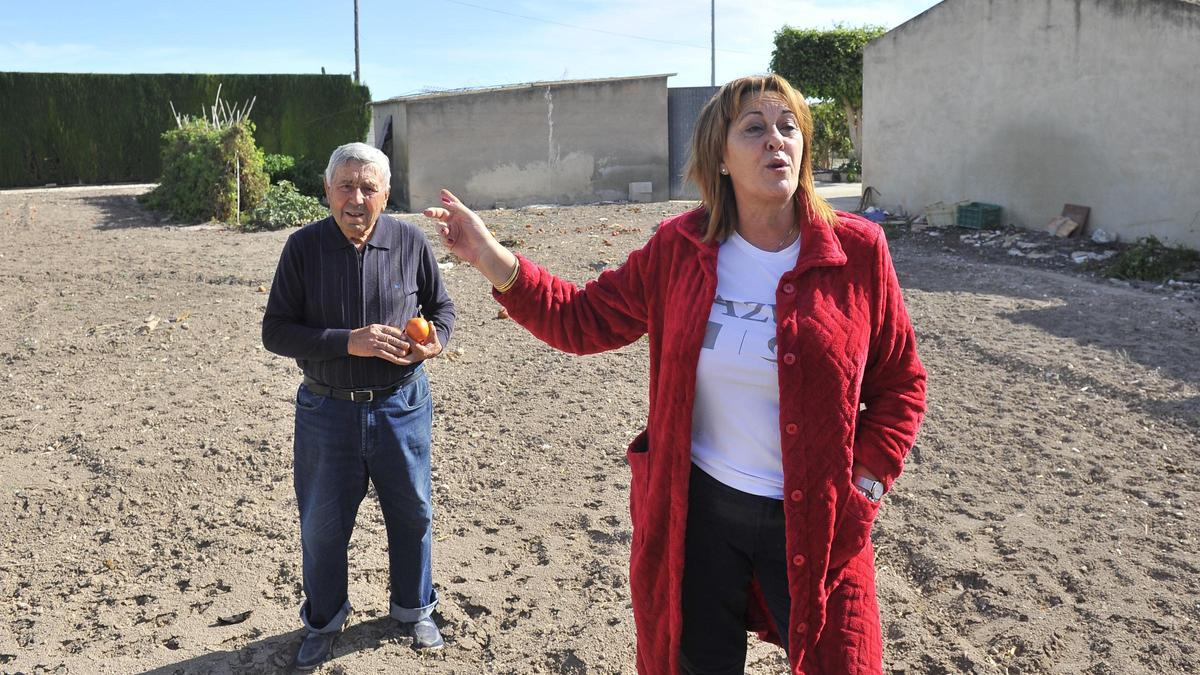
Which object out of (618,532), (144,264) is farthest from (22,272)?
(618,532)

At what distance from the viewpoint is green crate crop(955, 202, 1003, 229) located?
15656mm

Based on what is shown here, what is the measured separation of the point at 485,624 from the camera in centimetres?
408

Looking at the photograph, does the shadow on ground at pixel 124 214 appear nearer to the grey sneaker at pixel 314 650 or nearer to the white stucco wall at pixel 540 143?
the white stucco wall at pixel 540 143

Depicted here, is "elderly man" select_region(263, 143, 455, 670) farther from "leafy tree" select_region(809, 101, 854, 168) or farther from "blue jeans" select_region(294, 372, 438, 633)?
"leafy tree" select_region(809, 101, 854, 168)

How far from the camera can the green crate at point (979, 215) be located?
51.4ft

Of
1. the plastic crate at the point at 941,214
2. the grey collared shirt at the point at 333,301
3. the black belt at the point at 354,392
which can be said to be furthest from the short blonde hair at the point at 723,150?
the plastic crate at the point at 941,214

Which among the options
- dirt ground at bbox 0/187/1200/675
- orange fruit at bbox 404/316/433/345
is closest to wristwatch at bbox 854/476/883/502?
dirt ground at bbox 0/187/1200/675

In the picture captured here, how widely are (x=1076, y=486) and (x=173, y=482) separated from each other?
16.0 feet

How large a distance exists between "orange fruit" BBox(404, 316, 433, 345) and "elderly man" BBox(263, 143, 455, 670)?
0.02 metres

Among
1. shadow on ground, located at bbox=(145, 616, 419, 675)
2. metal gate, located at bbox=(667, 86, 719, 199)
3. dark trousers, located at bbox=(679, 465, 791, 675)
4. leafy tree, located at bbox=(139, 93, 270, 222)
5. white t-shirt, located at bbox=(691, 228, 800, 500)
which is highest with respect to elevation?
metal gate, located at bbox=(667, 86, 719, 199)

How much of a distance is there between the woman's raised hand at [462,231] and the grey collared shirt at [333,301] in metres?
0.65

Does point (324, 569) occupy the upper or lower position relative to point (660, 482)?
lower

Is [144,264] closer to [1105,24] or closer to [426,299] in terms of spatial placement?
[426,299]

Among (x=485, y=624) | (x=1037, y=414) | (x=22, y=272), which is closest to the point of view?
(x=485, y=624)
